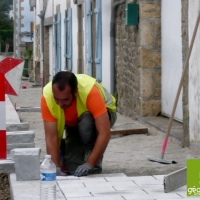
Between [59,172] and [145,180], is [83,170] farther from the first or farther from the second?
[145,180]

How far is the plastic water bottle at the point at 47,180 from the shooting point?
4883 millimetres

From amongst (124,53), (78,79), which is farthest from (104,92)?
(124,53)

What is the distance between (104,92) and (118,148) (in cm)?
226

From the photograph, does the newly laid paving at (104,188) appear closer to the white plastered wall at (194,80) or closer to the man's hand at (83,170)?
the man's hand at (83,170)

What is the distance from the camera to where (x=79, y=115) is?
621 centimetres

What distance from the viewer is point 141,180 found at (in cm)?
605

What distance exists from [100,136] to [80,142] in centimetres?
61

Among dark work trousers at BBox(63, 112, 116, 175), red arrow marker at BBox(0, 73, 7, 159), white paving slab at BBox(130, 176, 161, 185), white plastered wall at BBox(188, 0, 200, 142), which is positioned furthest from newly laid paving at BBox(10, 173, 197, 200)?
white plastered wall at BBox(188, 0, 200, 142)

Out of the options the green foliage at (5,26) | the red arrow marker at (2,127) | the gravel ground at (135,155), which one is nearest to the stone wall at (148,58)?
the gravel ground at (135,155)

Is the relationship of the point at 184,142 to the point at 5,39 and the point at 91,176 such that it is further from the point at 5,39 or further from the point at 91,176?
the point at 5,39

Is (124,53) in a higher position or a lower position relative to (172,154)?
higher

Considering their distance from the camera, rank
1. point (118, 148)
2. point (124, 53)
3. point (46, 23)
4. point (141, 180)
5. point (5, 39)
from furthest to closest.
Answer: point (5, 39), point (46, 23), point (124, 53), point (118, 148), point (141, 180)

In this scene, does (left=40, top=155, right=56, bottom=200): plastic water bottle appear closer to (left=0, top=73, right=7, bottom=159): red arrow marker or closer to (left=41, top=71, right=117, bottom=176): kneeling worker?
(left=41, top=71, right=117, bottom=176): kneeling worker

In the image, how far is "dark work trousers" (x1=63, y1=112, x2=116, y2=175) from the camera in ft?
20.5
